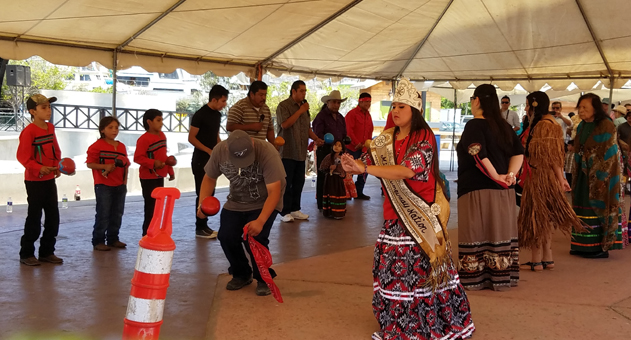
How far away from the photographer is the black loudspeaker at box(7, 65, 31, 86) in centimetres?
936

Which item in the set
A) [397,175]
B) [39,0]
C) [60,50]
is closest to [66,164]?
[39,0]

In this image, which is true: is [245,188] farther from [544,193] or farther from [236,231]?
[544,193]

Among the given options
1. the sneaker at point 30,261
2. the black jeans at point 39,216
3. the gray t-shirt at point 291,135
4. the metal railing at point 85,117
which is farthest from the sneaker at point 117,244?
the metal railing at point 85,117

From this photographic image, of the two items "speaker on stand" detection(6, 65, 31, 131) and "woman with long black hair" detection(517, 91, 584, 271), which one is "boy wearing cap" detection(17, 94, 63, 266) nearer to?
"speaker on stand" detection(6, 65, 31, 131)

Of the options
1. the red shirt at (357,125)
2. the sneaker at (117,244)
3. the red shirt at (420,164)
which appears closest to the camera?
the red shirt at (420,164)

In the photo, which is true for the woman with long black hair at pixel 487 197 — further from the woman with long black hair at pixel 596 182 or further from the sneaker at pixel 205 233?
the sneaker at pixel 205 233

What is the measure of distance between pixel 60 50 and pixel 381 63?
20.6ft

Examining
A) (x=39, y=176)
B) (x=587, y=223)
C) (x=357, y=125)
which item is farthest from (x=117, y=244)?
(x=587, y=223)

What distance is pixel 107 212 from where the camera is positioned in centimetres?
622

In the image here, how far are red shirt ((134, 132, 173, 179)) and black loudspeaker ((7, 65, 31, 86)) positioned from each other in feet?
13.1

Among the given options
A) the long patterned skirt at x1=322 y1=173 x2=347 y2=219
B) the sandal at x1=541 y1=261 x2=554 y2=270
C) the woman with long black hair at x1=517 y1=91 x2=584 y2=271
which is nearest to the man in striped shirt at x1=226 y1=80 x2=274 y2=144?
the long patterned skirt at x1=322 y1=173 x2=347 y2=219

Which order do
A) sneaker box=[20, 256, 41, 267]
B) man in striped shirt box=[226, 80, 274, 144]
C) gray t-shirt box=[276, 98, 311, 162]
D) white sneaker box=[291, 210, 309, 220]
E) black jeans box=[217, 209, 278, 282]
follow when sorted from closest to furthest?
black jeans box=[217, 209, 278, 282]
sneaker box=[20, 256, 41, 267]
man in striped shirt box=[226, 80, 274, 144]
gray t-shirt box=[276, 98, 311, 162]
white sneaker box=[291, 210, 309, 220]

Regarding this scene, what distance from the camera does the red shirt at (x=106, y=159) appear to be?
242 inches

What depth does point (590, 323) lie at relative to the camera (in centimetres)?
422
